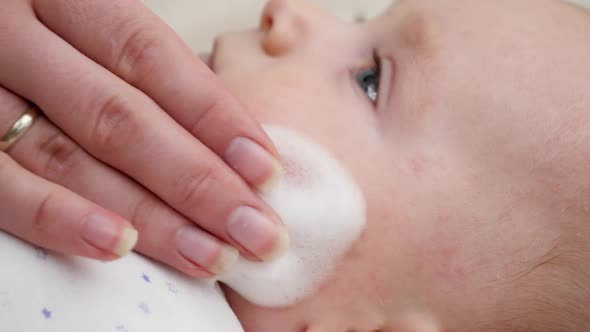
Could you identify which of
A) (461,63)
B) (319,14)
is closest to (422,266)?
(461,63)

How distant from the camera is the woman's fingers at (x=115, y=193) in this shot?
580 millimetres

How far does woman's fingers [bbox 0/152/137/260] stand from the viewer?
0.49 m

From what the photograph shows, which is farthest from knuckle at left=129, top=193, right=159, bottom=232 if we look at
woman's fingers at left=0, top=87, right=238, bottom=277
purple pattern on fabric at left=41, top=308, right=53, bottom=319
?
purple pattern on fabric at left=41, top=308, right=53, bottom=319

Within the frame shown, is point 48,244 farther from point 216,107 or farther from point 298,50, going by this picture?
point 298,50

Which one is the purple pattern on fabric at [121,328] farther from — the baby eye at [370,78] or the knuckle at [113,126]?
the baby eye at [370,78]

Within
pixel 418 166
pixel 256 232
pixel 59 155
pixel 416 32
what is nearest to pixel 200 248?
pixel 256 232

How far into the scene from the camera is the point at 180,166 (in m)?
0.57

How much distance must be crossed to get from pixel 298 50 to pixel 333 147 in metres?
0.15

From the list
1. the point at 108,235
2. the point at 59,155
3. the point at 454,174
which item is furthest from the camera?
the point at 454,174

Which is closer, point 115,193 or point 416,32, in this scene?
point 115,193

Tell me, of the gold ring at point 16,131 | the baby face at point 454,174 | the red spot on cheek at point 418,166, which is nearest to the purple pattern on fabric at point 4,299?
the gold ring at point 16,131

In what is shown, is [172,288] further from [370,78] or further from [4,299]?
[370,78]

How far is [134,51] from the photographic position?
62 cm

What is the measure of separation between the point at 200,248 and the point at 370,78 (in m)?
0.32
